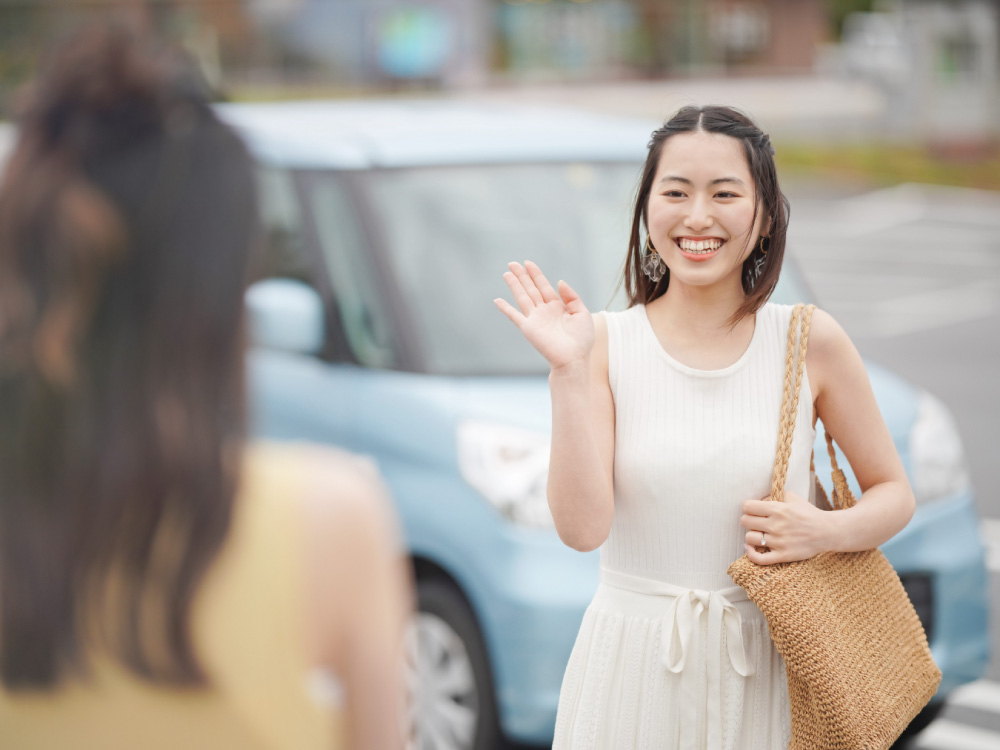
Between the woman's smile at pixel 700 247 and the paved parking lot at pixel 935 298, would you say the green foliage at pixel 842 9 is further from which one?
the woman's smile at pixel 700 247

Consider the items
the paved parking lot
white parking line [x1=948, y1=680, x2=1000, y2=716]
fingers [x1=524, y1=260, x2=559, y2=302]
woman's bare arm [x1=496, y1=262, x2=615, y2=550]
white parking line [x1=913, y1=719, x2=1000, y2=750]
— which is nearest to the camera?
woman's bare arm [x1=496, y1=262, x2=615, y2=550]

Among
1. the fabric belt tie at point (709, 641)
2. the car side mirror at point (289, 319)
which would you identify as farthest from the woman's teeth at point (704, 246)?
the car side mirror at point (289, 319)

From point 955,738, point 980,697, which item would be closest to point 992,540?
point 980,697


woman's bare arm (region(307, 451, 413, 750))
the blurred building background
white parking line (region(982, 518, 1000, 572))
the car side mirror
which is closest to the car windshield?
the car side mirror

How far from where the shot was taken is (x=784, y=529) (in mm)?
2182

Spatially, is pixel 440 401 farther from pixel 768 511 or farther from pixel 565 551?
pixel 768 511

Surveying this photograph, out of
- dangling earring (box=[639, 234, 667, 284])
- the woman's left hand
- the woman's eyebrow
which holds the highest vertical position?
the woman's eyebrow

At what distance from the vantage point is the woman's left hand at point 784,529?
7.16 feet

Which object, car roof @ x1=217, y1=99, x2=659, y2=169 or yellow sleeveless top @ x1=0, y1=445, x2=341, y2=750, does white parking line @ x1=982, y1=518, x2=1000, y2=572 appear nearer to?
car roof @ x1=217, y1=99, x2=659, y2=169

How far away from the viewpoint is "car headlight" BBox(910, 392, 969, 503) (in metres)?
3.90

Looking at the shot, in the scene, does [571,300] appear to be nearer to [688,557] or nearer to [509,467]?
[688,557]

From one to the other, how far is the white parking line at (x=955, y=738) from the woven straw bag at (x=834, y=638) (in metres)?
2.20

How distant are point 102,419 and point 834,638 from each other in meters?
1.35

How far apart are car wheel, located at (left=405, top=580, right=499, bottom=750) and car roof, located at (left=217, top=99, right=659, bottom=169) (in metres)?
1.48
